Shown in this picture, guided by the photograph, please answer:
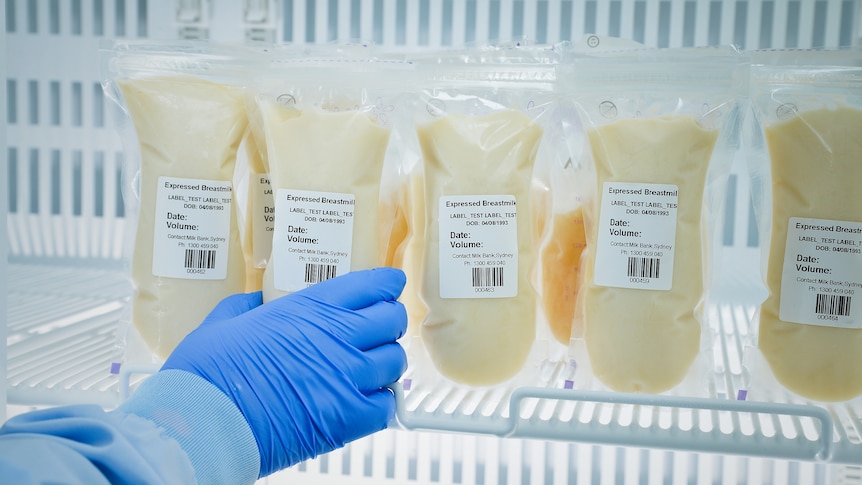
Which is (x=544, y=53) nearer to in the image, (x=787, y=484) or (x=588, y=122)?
(x=588, y=122)

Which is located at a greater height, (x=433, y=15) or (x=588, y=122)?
(x=433, y=15)

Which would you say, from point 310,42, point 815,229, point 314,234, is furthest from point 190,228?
point 815,229

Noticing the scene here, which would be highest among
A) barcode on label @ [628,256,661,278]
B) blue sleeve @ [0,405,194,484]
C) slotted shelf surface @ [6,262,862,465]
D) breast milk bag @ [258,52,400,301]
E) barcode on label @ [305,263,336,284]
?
breast milk bag @ [258,52,400,301]

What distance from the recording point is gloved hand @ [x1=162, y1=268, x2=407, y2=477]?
744mm

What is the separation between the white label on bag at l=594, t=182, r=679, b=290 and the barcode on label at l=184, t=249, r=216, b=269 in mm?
459

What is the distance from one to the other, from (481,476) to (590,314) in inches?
20.6

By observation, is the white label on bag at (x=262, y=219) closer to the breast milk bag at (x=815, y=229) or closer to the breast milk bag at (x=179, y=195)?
the breast milk bag at (x=179, y=195)

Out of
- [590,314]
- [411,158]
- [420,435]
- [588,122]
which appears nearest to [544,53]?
[588,122]

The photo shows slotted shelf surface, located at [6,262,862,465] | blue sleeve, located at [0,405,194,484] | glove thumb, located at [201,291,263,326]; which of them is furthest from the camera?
glove thumb, located at [201,291,263,326]

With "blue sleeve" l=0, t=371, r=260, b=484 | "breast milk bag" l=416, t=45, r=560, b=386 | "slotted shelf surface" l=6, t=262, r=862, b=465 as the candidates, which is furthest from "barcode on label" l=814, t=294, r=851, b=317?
"blue sleeve" l=0, t=371, r=260, b=484

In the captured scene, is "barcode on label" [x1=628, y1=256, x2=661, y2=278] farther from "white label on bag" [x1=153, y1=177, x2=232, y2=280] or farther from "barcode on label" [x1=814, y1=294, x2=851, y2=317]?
"white label on bag" [x1=153, y1=177, x2=232, y2=280]

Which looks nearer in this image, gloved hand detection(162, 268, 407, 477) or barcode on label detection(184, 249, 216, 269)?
gloved hand detection(162, 268, 407, 477)

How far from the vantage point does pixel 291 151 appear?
0.83 meters

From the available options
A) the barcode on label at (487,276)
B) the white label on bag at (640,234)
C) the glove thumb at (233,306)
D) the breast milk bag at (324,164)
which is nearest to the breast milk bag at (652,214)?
the white label on bag at (640,234)
